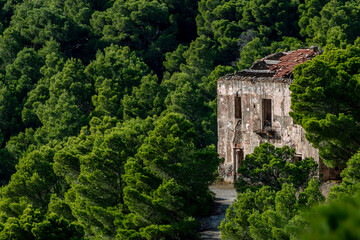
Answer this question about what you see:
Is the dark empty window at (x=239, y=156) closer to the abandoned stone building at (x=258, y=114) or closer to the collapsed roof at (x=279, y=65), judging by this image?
the abandoned stone building at (x=258, y=114)

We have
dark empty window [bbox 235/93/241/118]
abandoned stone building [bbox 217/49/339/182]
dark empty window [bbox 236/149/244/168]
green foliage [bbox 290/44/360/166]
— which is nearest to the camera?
green foliage [bbox 290/44/360/166]

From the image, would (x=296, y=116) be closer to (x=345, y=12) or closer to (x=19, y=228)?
(x=19, y=228)

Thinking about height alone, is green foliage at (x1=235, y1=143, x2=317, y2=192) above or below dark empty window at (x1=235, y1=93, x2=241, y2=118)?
below

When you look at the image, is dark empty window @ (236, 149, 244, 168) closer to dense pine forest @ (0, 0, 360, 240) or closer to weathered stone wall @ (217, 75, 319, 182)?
weathered stone wall @ (217, 75, 319, 182)

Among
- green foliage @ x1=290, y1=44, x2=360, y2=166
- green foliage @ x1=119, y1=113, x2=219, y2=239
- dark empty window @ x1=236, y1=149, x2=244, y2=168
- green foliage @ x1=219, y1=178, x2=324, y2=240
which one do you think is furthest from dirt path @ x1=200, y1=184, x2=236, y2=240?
green foliage @ x1=290, y1=44, x2=360, y2=166

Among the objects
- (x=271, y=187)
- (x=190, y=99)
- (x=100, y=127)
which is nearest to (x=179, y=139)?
(x=271, y=187)

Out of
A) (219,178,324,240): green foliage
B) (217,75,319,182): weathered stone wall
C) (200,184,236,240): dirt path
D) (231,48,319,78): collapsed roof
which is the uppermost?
(231,48,319,78): collapsed roof

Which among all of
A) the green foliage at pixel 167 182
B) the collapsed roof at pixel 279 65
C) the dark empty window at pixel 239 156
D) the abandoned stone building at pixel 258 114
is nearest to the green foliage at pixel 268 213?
the green foliage at pixel 167 182

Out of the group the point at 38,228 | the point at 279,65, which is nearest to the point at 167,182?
the point at 38,228

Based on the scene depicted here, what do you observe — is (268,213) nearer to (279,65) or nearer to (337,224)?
(279,65)
